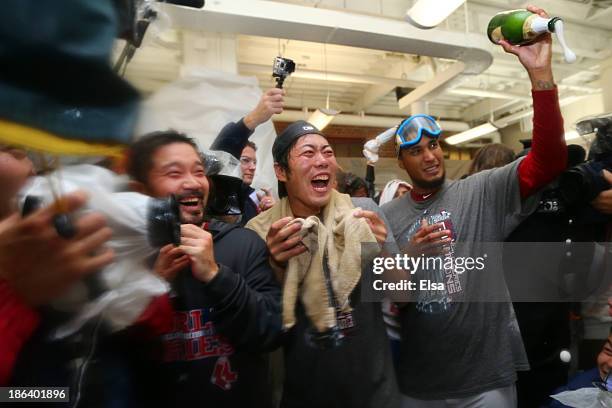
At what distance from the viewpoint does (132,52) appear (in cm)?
60

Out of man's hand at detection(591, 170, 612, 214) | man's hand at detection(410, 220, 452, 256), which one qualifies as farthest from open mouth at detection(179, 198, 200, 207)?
man's hand at detection(591, 170, 612, 214)

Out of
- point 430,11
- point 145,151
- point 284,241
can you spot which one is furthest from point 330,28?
point 145,151

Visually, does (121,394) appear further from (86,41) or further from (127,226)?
(86,41)

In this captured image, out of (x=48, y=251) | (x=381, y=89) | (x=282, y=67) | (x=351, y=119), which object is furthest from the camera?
(x=351, y=119)

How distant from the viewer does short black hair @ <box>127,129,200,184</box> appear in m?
0.60

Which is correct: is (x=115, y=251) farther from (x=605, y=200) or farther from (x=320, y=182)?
(x=605, y=200)

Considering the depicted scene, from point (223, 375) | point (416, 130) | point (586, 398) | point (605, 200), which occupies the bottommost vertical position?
point (586, 398)

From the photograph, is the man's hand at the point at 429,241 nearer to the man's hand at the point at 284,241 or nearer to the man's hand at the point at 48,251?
the man's hand at the point at 284,241

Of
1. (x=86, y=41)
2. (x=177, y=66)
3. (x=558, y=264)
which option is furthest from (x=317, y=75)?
(x=86, y=41)

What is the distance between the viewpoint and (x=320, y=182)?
1.27 m

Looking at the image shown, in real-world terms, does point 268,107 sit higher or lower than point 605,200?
higher

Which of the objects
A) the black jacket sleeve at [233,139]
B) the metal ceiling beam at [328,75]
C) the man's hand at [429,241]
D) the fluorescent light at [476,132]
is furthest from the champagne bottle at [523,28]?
the fluorescent light at [476,132]

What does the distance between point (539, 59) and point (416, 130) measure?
519 millimetres

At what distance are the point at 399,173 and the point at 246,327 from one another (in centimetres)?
567
